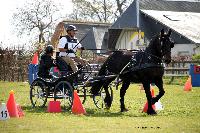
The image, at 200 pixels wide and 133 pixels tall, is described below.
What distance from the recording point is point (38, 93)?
1680 cm

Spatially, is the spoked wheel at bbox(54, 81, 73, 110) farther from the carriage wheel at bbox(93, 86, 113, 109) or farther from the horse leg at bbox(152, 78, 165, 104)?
the horse leg at bbox(152, 78, 165, 104)

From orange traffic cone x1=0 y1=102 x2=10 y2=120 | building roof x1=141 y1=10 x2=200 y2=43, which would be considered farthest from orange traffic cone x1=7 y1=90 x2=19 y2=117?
building roof x1=141 y1=10 x2=200 y2=43

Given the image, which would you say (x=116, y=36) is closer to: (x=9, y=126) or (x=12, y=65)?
(x=12, y=65)

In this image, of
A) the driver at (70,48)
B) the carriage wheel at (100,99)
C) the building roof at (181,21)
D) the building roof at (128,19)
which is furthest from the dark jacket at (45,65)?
the building roof at (128,19)

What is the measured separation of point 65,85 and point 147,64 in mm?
2498

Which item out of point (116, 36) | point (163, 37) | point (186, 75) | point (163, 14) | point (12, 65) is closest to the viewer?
point (163, 37)

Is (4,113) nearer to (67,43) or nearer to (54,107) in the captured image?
(54,107)

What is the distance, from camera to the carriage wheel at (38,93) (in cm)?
1648

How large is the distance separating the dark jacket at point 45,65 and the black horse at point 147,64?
1.65m

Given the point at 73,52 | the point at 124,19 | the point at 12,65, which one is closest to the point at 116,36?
the point at 124,19

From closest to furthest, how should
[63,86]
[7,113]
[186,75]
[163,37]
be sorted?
[7,113], [163,37], [63,86], [186,75]

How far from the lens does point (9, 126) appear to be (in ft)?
38.6

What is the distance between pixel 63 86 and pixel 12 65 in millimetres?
22302

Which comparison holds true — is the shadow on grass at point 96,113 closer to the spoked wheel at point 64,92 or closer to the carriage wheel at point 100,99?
the spoked wheel at point 64,92
